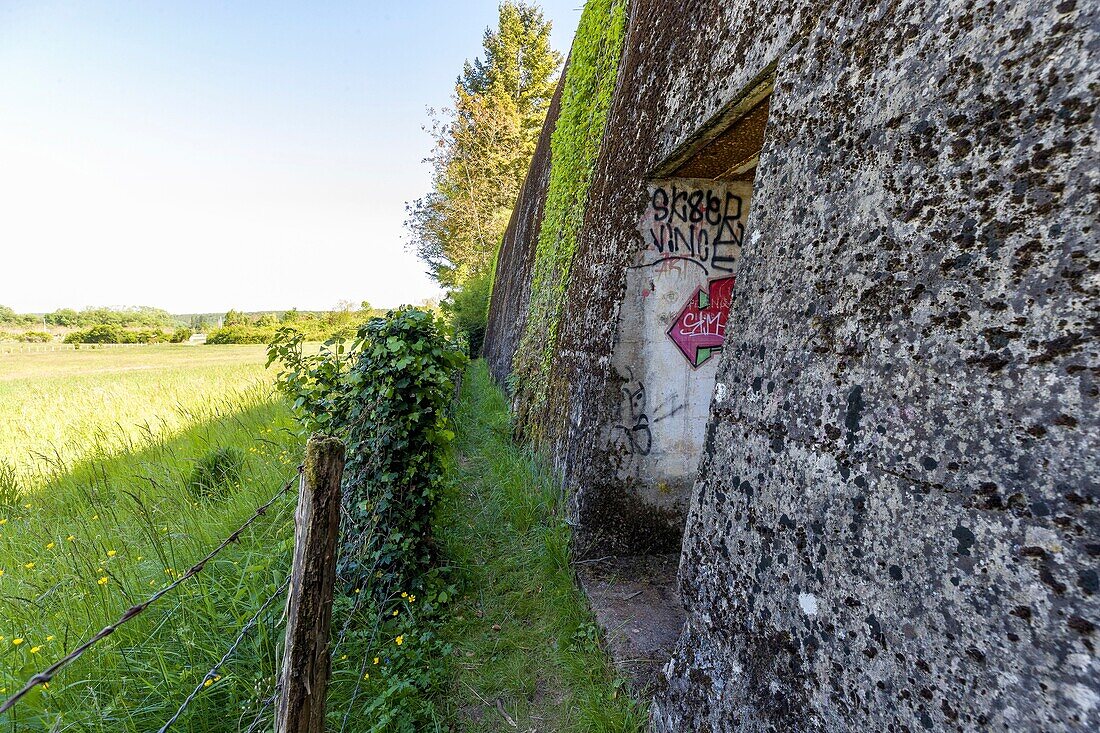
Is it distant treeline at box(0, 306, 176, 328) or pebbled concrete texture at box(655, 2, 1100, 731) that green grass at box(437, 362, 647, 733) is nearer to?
pebbled concrete texture at box(655, 2, 1100, 731)

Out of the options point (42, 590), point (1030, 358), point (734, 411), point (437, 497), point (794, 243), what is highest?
point (794, 243)

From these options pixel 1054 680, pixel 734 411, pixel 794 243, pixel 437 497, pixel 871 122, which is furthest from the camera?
pixel 437 497

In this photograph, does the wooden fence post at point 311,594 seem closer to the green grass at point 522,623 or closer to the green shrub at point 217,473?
the green grass at point 522,623

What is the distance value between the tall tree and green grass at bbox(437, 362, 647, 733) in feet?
65.3

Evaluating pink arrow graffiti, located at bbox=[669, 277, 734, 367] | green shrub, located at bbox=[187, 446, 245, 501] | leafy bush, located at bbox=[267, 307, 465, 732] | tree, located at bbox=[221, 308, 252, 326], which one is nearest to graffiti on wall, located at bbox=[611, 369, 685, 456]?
pink arrow graffiti, located at bbox=[669, 277, 734, 367]

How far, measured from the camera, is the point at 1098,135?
89 cm

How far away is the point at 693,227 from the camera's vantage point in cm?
329

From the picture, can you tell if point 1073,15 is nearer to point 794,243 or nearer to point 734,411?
point 794,243

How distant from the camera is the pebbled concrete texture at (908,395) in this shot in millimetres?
896

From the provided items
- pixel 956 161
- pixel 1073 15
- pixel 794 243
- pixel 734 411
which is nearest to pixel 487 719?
pixel 734 411

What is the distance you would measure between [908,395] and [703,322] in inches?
88.7

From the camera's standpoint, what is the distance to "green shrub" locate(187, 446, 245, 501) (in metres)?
4.39

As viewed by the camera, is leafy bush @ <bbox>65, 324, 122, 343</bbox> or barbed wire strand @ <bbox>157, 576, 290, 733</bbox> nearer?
barbed wire strand @ <bbox>157, 576, 290, 733</bbox>

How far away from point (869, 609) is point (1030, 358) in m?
0.70
